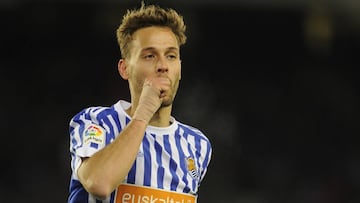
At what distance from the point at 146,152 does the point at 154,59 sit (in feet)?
1.30

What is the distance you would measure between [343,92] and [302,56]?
0.87 metres

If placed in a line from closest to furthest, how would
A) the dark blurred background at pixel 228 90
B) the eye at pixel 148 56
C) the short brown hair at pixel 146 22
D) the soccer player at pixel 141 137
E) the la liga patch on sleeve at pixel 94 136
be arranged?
the soccer player at pixel 141 137 < the la liga patch on sleeve at pixel 94 136 < the eye at pixel 148 56 < the short brown hair at pixel 146 22 < the dark blurred background at pixel 228 90

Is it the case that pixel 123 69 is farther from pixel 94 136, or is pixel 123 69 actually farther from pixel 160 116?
pixel 94 136

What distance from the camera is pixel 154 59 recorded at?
133 inches

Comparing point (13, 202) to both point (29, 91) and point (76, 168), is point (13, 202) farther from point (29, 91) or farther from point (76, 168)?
point (76, 168)

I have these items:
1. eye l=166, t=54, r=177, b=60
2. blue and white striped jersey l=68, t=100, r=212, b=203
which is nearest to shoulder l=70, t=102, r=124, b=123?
blue and white striped jersey l=68, t=100, r=212, b=203

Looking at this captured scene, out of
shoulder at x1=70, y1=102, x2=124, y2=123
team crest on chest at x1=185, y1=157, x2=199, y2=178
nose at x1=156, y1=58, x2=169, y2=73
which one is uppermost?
nose at x1=156, y1=58, x2=169, y2=73

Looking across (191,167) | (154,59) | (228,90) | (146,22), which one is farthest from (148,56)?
(228,90)

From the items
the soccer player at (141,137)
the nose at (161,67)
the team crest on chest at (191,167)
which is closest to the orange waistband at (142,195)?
the soccer player at (141,137)

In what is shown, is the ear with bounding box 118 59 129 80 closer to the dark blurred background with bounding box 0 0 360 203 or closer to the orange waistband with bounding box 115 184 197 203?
the orange waistband with bounding box 115 184 197 203

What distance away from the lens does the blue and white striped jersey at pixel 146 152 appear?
10.9 feet

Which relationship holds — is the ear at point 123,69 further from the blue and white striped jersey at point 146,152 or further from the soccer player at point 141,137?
the blue and white striped jersey at point 146,152

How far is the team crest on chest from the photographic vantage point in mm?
3594

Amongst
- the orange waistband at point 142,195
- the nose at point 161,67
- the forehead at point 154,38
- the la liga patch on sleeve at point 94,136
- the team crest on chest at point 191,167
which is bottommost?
the orange waistband at point 142,195
